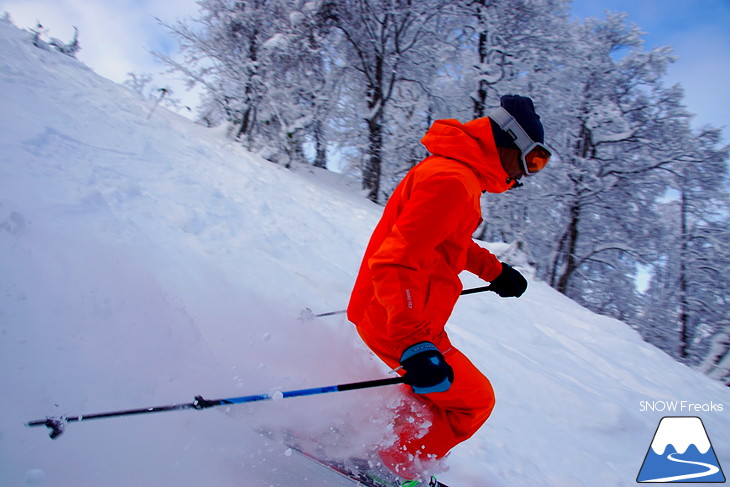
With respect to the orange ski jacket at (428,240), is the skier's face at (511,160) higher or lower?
higher

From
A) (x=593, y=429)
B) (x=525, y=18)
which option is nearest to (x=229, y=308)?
(x=593, y=429)

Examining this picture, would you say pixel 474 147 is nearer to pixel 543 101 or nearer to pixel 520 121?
pixel 520 121

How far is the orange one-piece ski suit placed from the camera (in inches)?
64.8

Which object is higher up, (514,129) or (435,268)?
(514,129)

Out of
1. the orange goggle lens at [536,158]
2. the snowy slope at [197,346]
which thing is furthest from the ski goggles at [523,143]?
the snowy slope at [197,346]

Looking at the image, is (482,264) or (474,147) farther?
(482,264)

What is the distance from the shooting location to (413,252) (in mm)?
1644

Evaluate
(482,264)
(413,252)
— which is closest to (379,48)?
(482,264)

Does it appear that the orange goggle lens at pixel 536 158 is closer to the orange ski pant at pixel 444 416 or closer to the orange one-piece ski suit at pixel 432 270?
the orange one-piece ski suit at pixel 432 270

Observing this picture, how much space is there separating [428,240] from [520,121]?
2.95ft

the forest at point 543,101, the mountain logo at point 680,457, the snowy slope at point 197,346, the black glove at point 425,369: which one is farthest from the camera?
the forest at point 543,101

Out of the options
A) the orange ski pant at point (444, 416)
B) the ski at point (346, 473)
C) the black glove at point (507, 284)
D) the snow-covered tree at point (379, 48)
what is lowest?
the ski at point (346, 473)

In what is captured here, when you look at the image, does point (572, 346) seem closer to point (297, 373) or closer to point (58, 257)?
point (297, 373)

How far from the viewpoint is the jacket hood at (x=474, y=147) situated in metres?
1.90
